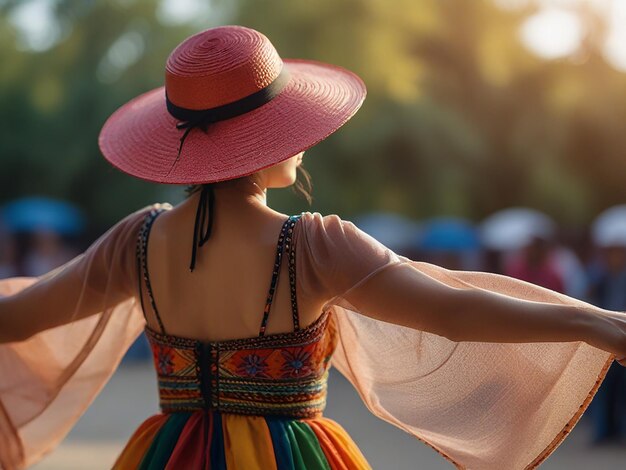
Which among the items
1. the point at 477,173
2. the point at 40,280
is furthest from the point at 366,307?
the point at 477,173

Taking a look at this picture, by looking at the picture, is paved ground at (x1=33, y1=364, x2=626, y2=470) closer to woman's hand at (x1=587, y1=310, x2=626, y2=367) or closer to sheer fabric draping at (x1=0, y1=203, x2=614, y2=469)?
sheer fabric draping at (x1=0, y1=203, x2=614, y2=469)

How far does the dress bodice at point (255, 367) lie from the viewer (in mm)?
2270

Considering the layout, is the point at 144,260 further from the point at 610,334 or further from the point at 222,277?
the point at 610,334

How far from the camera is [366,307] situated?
2211 mm

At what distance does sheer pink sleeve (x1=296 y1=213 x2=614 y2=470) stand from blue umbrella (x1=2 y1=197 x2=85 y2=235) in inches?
454

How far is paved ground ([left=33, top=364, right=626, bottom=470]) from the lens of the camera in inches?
252

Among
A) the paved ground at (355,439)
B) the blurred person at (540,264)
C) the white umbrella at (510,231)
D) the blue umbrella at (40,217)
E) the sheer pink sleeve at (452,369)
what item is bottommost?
the blue umbrella at (40,217)

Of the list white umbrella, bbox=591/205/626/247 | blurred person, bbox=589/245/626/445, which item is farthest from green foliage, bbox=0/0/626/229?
blurred person, bbox=589/245/626/445

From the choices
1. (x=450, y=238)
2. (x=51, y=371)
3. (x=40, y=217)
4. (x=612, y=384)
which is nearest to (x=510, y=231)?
(x=450, y=238)

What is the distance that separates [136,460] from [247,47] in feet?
3.41

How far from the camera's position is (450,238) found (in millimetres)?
12203

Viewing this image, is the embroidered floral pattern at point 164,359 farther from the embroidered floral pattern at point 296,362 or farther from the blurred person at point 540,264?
the blurred person at point 540,264

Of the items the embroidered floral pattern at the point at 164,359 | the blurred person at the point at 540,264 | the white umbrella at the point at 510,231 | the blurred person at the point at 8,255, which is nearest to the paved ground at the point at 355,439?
the blurred person at the point at 540,264

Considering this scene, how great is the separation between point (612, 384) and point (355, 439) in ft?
6.82
